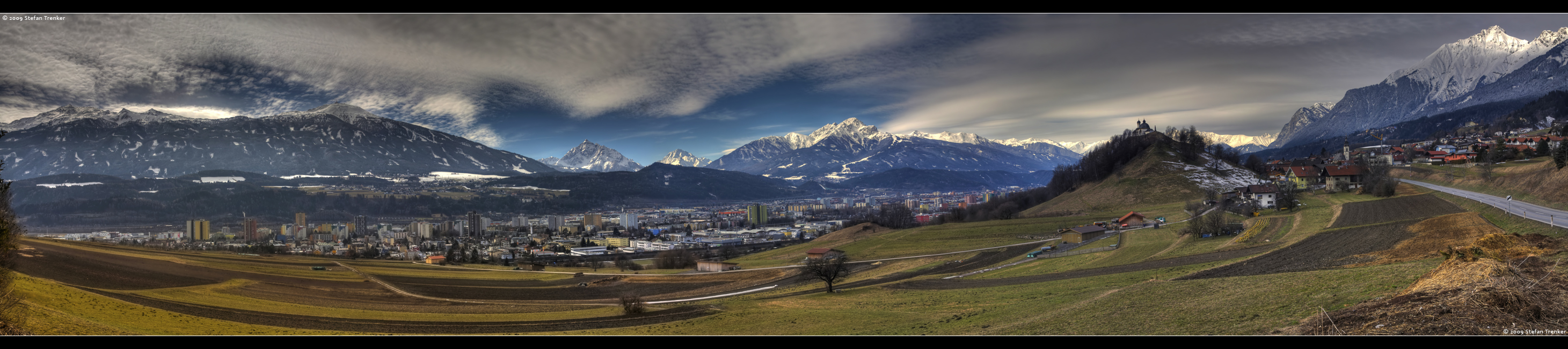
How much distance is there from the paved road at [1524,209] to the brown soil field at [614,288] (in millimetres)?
30855

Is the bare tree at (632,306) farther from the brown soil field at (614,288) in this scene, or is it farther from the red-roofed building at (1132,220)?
the red-roofed building at (1132,220)

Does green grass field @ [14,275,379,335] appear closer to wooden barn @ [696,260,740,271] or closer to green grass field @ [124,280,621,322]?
green grass field @ [124,280,621,322]

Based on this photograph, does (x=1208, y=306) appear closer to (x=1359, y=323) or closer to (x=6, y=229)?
(x=1359, y=323)

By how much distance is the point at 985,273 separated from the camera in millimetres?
29906

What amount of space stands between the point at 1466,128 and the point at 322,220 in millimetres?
230773

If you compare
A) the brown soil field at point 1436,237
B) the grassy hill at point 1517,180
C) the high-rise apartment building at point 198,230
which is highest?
the high-rise apartment building at point 198,230

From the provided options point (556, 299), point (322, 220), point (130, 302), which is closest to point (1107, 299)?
point (556, 299)

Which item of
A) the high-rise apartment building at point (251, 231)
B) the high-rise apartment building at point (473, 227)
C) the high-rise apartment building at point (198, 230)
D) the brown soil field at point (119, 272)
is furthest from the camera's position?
the high-rise apartment building at point (473, 227)

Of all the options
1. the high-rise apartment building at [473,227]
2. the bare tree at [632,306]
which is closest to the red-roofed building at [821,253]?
the bare tree at [632,306]

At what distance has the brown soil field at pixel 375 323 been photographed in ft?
61.9

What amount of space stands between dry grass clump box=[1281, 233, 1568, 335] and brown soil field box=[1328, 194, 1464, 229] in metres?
23.8

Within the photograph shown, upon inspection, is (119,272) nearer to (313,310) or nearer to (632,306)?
(313,310)

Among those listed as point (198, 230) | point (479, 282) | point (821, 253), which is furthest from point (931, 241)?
point (198, 230)

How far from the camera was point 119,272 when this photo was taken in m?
22.2
